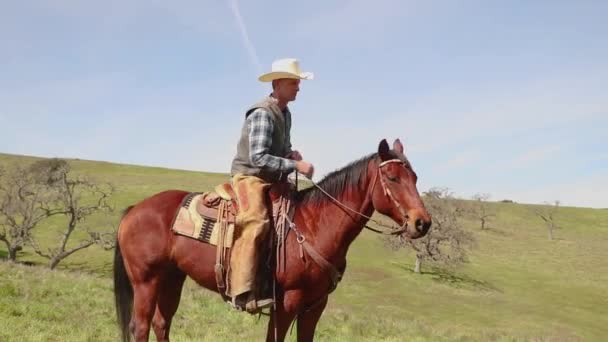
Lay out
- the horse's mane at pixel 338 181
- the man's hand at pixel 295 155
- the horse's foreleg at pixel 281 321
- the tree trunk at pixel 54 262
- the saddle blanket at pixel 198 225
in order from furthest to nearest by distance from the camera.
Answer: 1. the tree trunk at pixel 54 262
2. the man's hand at pixel 295 155
3. the saddle blanket at pixel 198 225
4. the horse's mane at pixel 338 181
5. the horse's foreleg at pixel 281 321

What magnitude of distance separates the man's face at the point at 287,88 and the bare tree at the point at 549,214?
280 feet

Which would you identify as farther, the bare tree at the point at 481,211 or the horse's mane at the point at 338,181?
the bare tree at the point at 481,211

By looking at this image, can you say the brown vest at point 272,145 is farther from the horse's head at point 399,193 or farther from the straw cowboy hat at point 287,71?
the horse's head at point 399,193

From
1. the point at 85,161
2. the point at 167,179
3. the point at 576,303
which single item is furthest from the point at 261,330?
the point at 85,161

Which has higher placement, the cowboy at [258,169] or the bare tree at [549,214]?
the bare tree at [549,214]

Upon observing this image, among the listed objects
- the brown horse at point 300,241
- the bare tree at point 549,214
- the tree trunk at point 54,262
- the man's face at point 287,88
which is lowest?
the tree trunk at point 54,262

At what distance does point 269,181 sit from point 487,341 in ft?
29.1

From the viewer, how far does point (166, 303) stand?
621 cm

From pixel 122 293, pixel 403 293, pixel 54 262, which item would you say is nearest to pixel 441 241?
pixel 403 293

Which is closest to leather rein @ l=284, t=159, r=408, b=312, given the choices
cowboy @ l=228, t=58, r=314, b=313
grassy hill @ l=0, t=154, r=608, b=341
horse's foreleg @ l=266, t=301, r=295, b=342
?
horse's foreleg @ l=266, t=301, r=295, b=342

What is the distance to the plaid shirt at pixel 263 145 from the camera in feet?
17.2

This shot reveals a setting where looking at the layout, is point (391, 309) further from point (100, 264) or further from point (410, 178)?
point (410, 178)

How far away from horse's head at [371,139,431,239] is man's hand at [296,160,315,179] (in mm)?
662

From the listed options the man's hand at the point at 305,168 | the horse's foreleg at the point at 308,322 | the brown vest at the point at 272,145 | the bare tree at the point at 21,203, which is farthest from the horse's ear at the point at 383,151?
the bare tree at the point at 21,203
